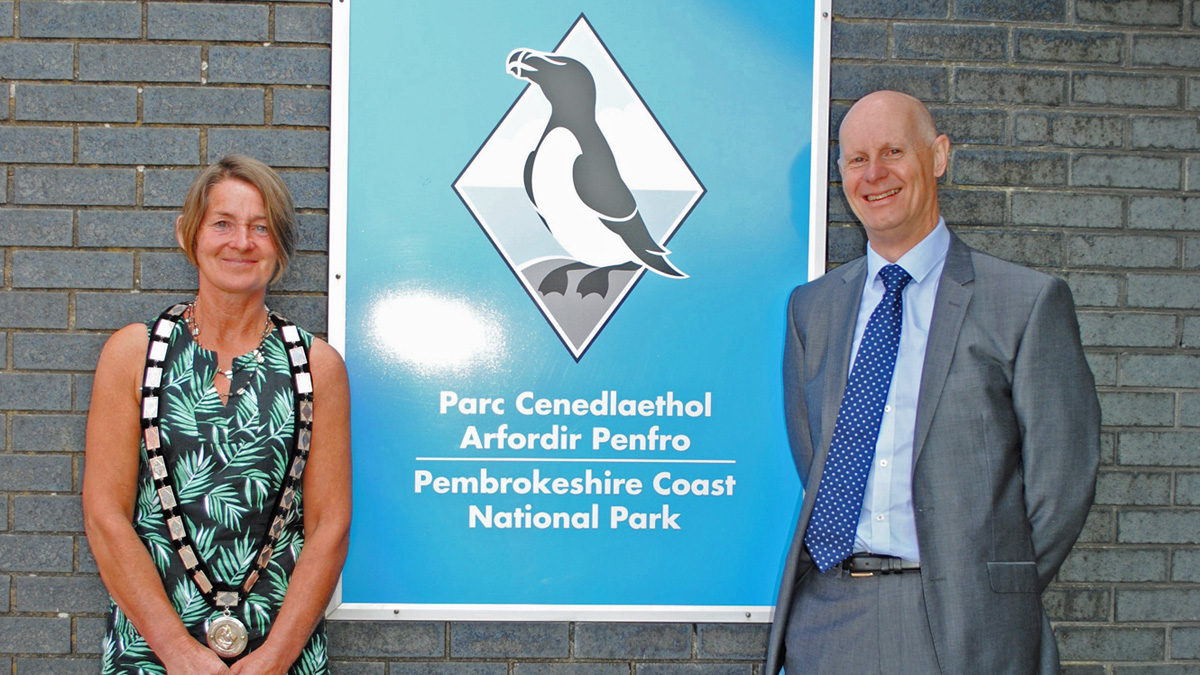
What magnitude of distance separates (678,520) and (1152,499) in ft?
4.74

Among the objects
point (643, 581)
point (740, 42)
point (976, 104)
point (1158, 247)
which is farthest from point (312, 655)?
point (1158, 247)

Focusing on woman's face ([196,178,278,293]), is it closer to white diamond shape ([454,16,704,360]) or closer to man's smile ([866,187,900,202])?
white diamond shape ([454,16,704,360])

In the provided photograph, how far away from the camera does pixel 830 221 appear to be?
102 inches

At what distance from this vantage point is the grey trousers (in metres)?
1.90

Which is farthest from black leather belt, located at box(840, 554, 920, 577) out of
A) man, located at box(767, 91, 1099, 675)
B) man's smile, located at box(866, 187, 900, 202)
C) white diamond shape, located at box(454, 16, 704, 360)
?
white diamond shape, located at box(454, 16, 704, 360)

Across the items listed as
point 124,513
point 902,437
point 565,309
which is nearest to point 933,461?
point 902,437

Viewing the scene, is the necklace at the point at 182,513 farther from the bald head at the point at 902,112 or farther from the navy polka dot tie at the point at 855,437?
the bald head at the point at 902,112

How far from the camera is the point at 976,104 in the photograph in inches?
103

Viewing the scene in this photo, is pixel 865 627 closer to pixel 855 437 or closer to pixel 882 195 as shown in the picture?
pixel 855 437

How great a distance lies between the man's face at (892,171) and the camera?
209cm

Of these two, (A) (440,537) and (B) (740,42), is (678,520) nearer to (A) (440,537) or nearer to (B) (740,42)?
(A) (440,537)

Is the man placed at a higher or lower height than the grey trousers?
higher

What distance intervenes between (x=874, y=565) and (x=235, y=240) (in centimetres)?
165

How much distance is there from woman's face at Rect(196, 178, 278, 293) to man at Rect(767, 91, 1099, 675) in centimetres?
138
